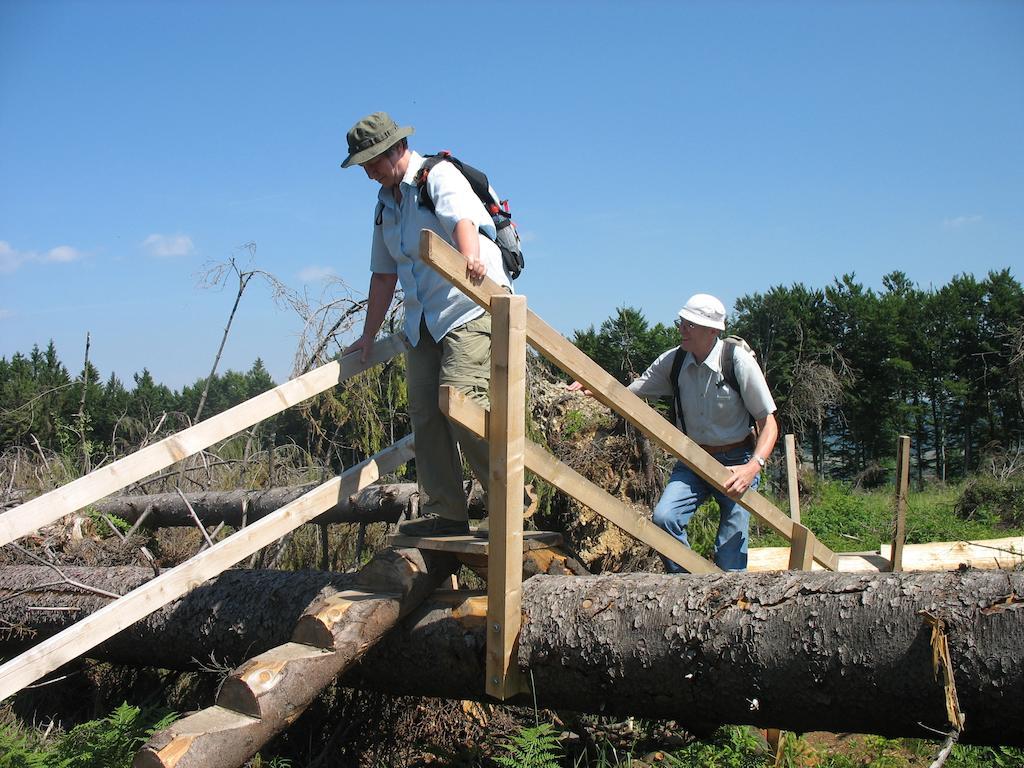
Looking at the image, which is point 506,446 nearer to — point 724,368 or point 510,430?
point 510,430

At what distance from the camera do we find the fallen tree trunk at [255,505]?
6.07 metres

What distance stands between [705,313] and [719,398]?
1.62 ft

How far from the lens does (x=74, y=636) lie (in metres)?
3.47

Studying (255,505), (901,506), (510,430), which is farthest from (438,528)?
(901,506)

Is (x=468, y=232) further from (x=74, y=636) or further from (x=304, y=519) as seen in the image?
(x=74, y=636)

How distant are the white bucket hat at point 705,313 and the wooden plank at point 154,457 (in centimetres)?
182

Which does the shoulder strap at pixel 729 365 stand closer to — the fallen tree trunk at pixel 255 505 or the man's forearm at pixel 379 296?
the man's forearm at pixel 379 296

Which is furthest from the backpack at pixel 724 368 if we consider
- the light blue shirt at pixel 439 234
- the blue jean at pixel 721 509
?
the light blue shirt at pixel 439 234

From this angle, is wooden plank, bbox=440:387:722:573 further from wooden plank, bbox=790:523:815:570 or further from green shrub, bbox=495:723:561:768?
green shrub, bbox=495:723:561:768

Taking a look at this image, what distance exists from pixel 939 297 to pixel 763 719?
1544cm

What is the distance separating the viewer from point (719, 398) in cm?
466

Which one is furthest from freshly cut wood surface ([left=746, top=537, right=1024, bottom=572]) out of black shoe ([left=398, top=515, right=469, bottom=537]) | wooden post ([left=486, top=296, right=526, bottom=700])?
wooden post ([left=486, top=296, right=526, bottom=700])

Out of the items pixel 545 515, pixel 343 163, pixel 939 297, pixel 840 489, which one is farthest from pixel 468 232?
pixel 939 297

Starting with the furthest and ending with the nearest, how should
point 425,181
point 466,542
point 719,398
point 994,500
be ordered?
point 994,500 < point 719,398 < point 425,181 < point 466,542
